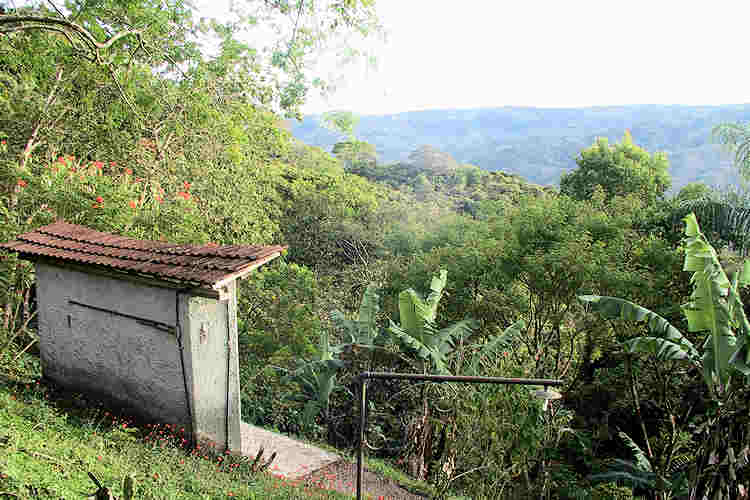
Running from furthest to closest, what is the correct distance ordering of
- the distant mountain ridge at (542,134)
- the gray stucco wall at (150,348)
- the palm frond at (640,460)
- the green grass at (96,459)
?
the distant mountain ridge at (542,134) → the palm frond at (640,460) → the gray stucco wall at (150,348) → the green grass at (96,459)

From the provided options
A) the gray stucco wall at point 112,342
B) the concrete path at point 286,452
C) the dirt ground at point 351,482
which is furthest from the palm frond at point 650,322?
the gray stucco wall at point 112,342

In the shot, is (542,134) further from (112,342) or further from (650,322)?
(112,342)

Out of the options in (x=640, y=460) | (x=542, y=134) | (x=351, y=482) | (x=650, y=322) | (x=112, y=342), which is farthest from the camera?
(x=542, y=134)

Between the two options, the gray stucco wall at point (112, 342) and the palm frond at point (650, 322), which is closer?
the gray stucco wall at point (112, 342)

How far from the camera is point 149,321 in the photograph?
671 centimetres

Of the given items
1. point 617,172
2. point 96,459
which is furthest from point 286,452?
point 617,172

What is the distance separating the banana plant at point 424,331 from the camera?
927cm

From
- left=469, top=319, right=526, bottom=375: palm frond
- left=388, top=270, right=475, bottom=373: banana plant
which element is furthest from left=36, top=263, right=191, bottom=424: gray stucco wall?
left=469, top=319, right=526, bottom=375: palm frond

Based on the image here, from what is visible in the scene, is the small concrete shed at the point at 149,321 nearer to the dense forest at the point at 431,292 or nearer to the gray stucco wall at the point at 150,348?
the gray stucco wall at the point at 150,348

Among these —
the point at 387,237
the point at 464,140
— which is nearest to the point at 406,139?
the point at 464,140

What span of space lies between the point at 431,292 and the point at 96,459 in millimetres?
6576

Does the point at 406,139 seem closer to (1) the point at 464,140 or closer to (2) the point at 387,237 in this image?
(1) the point at 464,140

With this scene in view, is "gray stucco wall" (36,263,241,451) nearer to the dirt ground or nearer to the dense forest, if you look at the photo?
the dense forest

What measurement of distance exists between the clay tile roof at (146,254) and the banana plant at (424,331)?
356 cm
